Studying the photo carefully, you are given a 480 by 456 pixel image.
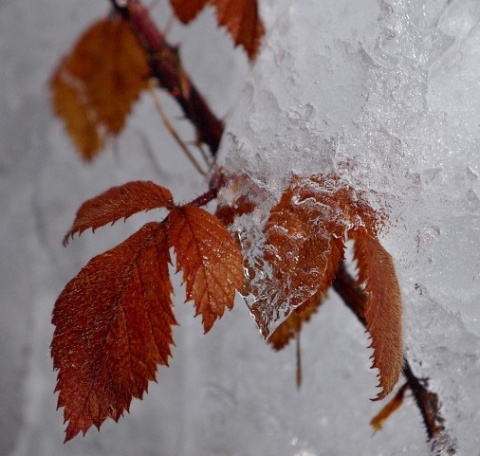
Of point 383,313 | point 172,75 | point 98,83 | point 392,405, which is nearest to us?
point 383,313

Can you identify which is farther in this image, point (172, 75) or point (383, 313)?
point (172, 75)

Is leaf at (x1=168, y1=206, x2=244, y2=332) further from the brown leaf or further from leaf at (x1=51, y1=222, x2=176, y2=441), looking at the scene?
the brown leaf

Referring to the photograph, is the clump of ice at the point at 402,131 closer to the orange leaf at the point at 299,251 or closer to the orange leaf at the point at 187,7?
the orange leaf at the point at 299,251

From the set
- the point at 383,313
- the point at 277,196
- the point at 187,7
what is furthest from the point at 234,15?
the point at 383,313

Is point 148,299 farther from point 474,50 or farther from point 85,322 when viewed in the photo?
point 474,50

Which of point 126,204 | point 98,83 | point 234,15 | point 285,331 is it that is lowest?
point 285,331

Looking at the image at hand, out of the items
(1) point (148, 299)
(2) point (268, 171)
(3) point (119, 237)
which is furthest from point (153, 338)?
(3) point (119, 237)

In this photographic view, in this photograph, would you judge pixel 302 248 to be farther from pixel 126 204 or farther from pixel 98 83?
pixel 98 83
